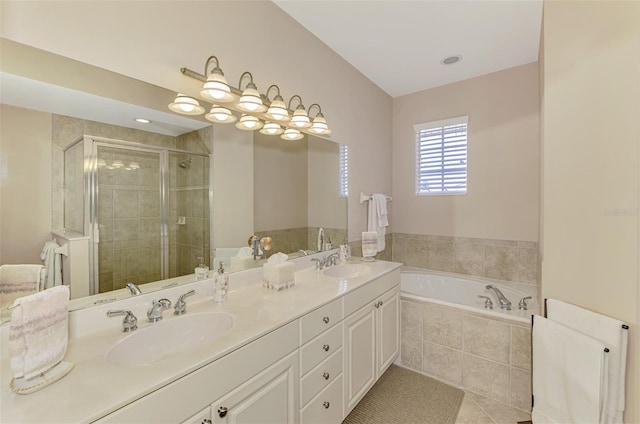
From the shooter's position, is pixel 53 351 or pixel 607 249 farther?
pixel 607 249

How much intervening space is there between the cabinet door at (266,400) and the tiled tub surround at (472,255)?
2.48 meters

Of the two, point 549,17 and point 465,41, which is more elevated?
point 465,41

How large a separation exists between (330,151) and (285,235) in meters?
0.89

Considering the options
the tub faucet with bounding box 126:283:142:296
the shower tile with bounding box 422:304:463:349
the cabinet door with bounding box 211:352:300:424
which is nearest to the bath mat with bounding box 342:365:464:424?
the shower tile with bounding box 422:304:463:349

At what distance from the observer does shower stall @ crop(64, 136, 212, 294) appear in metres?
1.15

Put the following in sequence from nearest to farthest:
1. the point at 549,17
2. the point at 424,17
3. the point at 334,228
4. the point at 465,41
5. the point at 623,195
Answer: the point at 623,195 < the point at 549,17 < the point at 424,17 < the point at 465,41 < the point at 334,228

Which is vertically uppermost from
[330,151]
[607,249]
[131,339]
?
[330,151]

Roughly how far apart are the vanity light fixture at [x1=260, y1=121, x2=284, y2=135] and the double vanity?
96 cm

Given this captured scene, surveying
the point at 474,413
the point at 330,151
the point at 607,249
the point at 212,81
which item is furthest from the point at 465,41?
the point at 474,413

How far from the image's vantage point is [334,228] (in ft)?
8.41

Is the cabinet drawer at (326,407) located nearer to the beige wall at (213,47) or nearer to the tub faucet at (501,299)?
the beige wall at (213,47)

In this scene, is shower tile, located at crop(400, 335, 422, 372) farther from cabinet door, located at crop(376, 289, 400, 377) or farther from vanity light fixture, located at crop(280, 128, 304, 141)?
vanity light fixture, located at crop(280, 128, 304, 141)

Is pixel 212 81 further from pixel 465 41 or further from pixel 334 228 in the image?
pixel 465 41

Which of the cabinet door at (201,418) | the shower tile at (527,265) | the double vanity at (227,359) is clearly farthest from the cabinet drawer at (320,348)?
the shower tile at (527,265)
